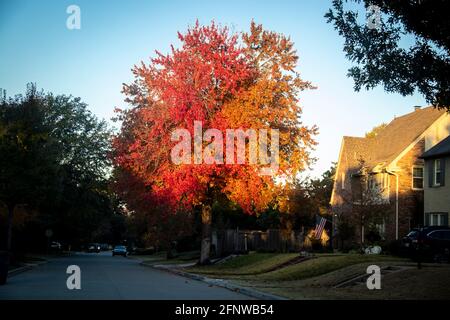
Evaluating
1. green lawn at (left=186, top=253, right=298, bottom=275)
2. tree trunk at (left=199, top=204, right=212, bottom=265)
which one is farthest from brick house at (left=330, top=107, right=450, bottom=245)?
tree trunk at (left=199, top=204, right=212, bottom=265)

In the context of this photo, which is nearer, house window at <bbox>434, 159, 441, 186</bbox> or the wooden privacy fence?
house window at <bbox>434, 159, 441, 186</bbox>

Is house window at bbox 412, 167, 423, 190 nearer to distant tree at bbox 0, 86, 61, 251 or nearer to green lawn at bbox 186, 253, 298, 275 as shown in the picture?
green lawn at bbox 186, 253, 298, 275

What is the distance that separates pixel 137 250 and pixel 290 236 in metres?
51.2

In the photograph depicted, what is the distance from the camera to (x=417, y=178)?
4222cm

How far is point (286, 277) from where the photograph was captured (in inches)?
1044

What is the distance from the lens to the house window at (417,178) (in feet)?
138

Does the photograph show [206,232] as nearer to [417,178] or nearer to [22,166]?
[22,166]

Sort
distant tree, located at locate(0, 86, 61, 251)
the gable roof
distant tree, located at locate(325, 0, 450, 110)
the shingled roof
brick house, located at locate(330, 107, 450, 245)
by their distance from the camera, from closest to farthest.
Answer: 1. distant tree, located at locate(325, 0, 450, 110)
2. distant tree, located at locate(0, 86, 61, 251)
3. the gable roof
4. brick house, located at locate(330, 107, 450, 245)
5. the shingled roof

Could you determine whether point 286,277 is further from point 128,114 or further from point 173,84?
point 128,114

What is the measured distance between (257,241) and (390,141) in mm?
12637

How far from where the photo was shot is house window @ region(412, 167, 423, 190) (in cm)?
4200

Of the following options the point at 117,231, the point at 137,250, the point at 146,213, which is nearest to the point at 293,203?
the point at 146,213

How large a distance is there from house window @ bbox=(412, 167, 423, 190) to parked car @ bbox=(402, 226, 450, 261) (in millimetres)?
11937

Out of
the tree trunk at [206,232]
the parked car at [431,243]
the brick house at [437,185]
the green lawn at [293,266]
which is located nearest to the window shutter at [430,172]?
the brick house at [437,185]
